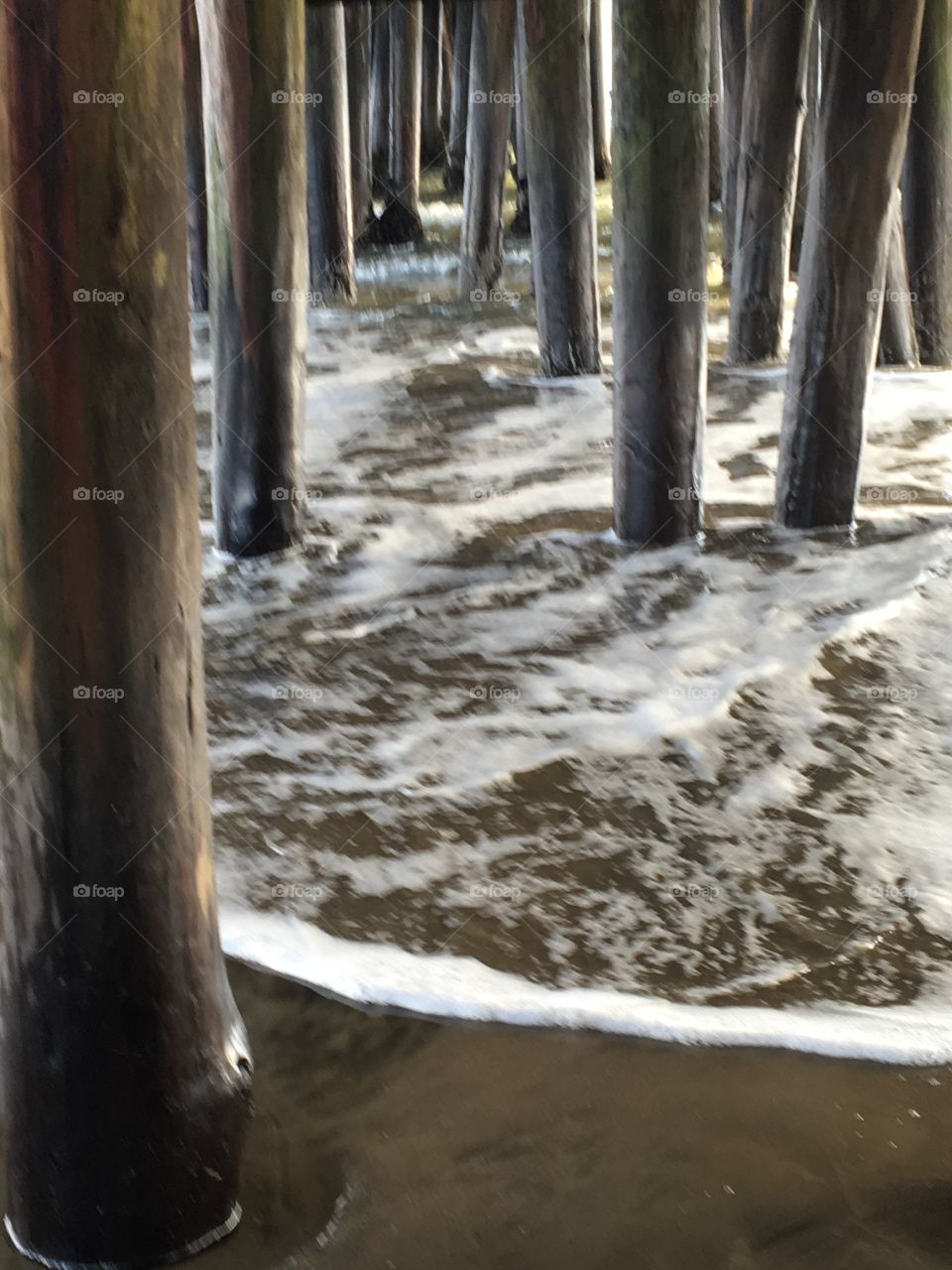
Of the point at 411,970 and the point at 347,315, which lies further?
the point at 347,315

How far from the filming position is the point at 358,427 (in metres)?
6.62

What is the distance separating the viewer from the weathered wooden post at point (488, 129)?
23.6 ft

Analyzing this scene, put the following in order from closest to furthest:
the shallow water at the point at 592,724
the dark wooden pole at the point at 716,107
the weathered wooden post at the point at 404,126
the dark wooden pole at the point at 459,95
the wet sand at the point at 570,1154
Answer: the wet sand at the point at 570,1154 < the shallow water at the point at 592,724 < the dark wooden pole at the point at 716,107 < the weathered wooden post at the point at 404,126 < the dark wooden pole at the point at 459,95

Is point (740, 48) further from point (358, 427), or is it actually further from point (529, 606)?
point (529, 606)

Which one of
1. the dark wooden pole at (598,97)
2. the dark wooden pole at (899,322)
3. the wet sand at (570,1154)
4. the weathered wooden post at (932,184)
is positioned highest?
the dark wooden pole at (598,97)

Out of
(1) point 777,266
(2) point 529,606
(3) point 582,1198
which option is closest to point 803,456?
(2) point 529,606

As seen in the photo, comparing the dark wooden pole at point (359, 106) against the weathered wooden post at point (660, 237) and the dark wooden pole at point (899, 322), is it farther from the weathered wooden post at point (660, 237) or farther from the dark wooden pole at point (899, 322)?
the weathered wooden post at point (660, 237)

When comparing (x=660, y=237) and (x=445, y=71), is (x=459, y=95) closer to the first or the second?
(x=445, y=71)

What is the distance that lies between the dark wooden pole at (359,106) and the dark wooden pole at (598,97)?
5.42ft

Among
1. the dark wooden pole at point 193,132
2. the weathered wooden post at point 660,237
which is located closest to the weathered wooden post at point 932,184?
the weathered wooden post at point 660,237

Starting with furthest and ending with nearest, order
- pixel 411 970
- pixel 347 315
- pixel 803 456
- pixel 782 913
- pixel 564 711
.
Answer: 1. pixel 347 315
2. pixel 803 456
3. pixel 564 711
4. pixel 782 913
5. pixel 411 970

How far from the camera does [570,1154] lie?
2078mm

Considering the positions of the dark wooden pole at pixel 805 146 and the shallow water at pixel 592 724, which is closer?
the shallow water at pixel 592 724

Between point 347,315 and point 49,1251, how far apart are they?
25.3 ft
